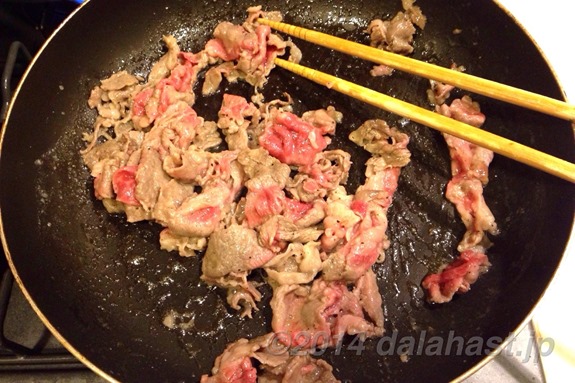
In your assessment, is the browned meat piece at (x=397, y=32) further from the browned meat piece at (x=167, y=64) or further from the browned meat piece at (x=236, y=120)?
the browned meat piece at (x=167, y=64)

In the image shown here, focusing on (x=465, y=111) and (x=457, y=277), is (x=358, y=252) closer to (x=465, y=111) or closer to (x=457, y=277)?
(x=457, y=277)

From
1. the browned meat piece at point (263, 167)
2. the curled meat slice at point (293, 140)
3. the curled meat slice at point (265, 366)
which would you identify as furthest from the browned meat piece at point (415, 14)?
the curled meat slice at point (265, 366)

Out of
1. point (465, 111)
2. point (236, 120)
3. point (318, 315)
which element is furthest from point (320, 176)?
point (465, 111)

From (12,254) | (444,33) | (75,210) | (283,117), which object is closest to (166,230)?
(75,210)

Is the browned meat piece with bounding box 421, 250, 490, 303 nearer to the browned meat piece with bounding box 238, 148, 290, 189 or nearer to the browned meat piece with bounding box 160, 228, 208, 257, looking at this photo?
the browned meat piece with bounding box 238, 148, 290, 189

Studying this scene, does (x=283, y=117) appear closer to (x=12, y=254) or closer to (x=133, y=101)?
(x=133, y=101)
